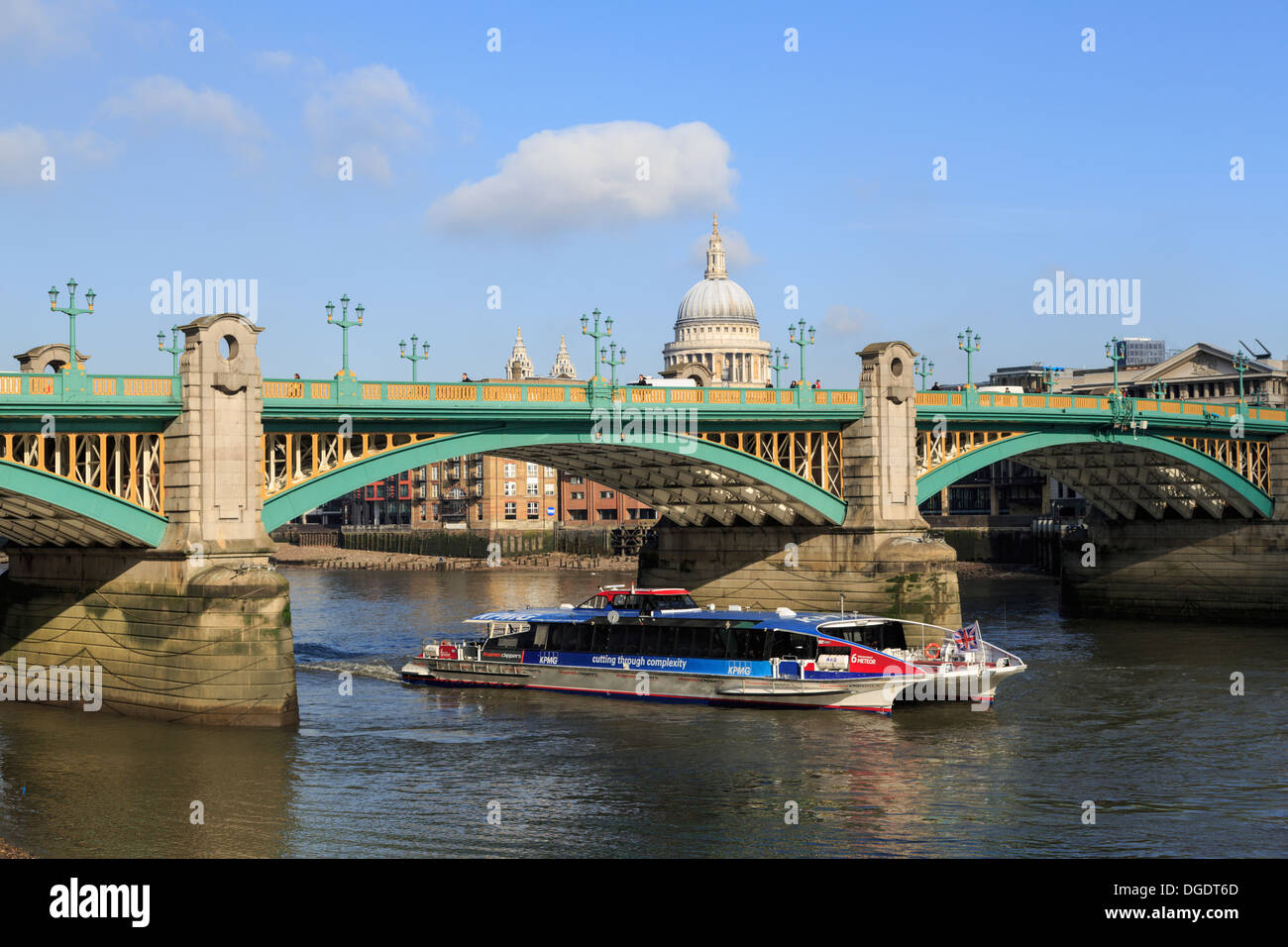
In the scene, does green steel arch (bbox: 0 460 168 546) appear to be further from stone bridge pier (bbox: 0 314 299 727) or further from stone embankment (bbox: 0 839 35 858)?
stone embankment (bbox: 0 839 35 858)

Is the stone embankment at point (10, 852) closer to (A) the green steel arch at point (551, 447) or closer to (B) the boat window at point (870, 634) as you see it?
(A) the green steel arch at point (551, 447)

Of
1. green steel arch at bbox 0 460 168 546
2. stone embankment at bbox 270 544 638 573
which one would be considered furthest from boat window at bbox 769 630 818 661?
stone embankment at bbox 270 544 638 573

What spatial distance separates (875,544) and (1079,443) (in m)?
15.6

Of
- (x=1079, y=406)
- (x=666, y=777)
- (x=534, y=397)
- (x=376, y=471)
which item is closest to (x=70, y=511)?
(x=376, y=471)

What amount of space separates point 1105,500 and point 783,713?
39.8 meters

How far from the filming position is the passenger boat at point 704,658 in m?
47.3

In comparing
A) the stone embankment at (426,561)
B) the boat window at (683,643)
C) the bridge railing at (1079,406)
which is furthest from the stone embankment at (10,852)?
the stone embankment at (426,561)

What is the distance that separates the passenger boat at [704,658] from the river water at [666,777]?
0.86 m

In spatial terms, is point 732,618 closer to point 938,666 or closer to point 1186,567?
point 938,666

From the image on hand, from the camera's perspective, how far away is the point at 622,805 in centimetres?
3400

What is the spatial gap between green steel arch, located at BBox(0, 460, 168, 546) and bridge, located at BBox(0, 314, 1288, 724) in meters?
0.07
